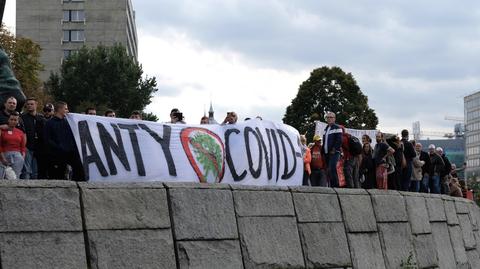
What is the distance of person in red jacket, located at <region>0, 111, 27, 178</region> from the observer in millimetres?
11164

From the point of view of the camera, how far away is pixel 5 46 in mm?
52031

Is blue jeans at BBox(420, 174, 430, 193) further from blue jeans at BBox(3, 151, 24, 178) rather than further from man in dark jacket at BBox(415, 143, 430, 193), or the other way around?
blue jeans at BBox(3, 151, 24, 178)

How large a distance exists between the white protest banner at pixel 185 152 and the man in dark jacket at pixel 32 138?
1553 millimetres

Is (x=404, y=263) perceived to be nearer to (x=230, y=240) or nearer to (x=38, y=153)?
(x=230, y=240)

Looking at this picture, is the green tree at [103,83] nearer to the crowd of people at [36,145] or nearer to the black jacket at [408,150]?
the black jacket at [408,150]

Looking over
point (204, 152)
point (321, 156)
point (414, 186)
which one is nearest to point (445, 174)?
point (414, 186)

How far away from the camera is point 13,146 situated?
1123 centimetres

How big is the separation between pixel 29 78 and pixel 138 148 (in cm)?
4629

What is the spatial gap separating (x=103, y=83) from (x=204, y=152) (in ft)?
176

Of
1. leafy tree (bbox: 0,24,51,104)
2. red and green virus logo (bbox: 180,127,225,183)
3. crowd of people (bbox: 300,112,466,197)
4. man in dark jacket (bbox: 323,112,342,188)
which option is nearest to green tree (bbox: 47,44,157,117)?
leafy tree (bbox: 0,24,51,104)

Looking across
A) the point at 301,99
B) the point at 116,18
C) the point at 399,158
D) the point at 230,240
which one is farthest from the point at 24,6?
the point at 230,240

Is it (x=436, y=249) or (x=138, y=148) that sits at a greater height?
(x=138, y=148)

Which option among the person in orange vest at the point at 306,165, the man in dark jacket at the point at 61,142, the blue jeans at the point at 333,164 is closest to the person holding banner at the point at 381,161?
the person in orange vest at the point at 306,165

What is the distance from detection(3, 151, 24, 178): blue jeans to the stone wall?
2613 mm
